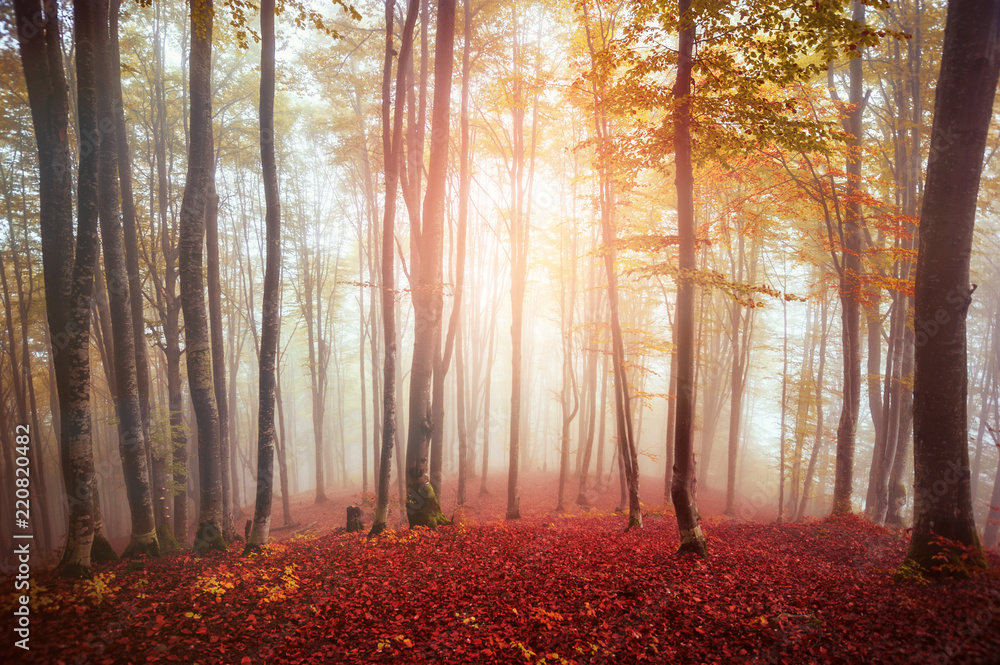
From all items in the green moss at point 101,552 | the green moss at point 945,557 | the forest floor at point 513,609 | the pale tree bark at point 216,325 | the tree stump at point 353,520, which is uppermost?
the pale tree bark at point 216,325

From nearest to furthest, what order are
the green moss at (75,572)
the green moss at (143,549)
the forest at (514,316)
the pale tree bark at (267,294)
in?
the forest at (514,316)
the green moss at (75,572)
the green moss at (143,549)
the pale tree bark at (267,294)

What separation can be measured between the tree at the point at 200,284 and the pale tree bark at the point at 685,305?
7878mm

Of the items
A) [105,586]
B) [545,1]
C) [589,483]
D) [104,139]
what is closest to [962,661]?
[105,586]

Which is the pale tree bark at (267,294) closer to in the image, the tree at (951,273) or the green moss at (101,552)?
the green moss at (101,552)

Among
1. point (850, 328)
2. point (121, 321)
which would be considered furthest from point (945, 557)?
point (121, 321)

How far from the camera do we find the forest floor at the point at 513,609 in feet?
12.1

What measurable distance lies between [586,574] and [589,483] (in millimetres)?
15957

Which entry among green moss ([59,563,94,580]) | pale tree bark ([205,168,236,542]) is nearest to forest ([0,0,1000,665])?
green moss ([59,563,94,580])

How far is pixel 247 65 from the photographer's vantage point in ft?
47.2

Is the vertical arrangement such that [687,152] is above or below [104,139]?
below

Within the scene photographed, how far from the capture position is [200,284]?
7375mm

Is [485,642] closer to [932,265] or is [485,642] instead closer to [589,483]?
[932,265]

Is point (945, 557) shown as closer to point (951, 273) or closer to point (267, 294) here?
point (951, 273)

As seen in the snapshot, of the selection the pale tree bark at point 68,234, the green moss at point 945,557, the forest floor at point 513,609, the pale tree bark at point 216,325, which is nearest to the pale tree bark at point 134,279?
the pale tree bark at point 216,325
